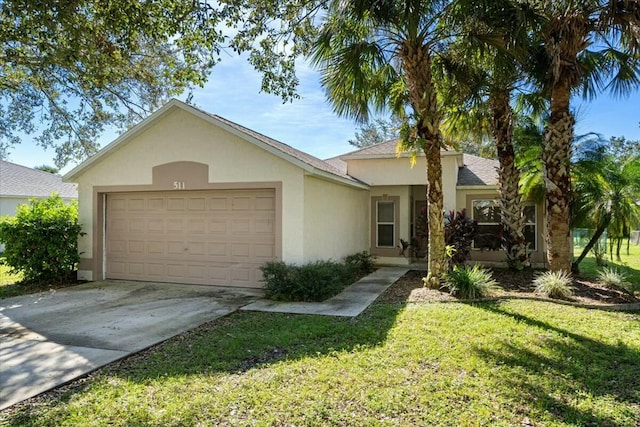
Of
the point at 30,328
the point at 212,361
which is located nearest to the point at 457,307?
the point at 212,361

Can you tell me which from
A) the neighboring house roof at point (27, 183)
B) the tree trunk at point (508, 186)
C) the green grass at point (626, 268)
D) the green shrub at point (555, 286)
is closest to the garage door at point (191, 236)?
the green shrub at point (555, 286)

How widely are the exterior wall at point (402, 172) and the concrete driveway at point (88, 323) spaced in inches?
292

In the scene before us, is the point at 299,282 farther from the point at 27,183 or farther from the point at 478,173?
the point at 27,183

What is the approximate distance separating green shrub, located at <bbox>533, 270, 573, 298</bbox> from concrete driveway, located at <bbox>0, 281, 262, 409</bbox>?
Answer: 6653mm

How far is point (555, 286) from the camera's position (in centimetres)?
936

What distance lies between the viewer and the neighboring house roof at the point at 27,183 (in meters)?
21.8

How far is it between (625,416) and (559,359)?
1.51m

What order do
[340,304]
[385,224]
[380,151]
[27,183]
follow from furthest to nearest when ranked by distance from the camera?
1. [27,183]
2. [385,224]
3. [380,151]
4. [340,304]

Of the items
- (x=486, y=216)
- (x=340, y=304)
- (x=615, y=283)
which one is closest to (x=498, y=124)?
(x=486, y=216)

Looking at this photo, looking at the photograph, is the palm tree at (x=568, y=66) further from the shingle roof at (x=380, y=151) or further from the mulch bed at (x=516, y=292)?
the shingle roof at (x=380, y=151)

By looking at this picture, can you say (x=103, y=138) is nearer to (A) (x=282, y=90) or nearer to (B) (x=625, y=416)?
(A) (x=282, y=90)

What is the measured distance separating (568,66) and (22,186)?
2582cm

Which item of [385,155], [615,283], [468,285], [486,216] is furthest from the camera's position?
[486,216]

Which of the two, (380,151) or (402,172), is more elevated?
(380,151)
